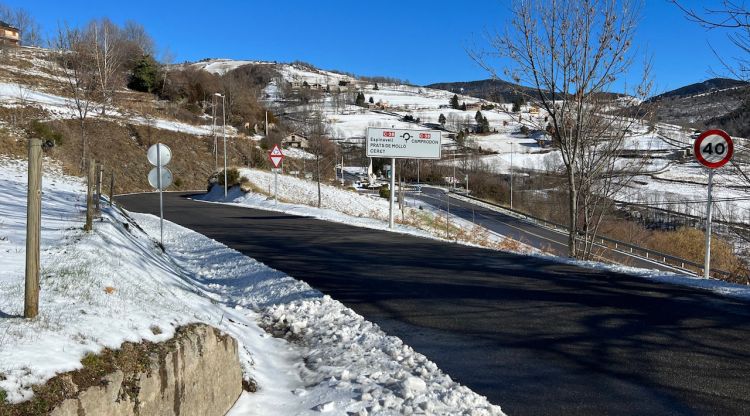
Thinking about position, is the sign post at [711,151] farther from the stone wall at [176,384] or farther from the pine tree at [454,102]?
the pine tree at [454,102]

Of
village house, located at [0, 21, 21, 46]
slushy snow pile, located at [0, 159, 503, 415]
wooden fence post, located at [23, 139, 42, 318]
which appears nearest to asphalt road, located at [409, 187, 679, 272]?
slushy snow pile, located at [0, 159, 503, 415]

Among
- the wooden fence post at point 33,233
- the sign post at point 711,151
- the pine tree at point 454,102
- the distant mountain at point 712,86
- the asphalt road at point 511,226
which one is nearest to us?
the wooden fence post at point 33,233

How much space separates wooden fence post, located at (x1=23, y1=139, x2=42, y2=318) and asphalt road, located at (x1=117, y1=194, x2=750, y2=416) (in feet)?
10.7

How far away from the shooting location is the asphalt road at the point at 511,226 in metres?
32.7

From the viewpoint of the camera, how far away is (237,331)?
5.72 meters

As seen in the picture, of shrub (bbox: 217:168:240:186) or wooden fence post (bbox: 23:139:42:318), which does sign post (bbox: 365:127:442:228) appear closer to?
wooden fence post (bbox: 23:139:42:318)

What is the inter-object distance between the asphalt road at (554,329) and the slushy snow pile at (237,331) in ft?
1.45

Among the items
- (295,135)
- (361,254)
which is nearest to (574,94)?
(361,254)

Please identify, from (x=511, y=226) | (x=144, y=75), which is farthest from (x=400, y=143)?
(x=144, y=75)

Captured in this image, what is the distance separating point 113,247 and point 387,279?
421 cm

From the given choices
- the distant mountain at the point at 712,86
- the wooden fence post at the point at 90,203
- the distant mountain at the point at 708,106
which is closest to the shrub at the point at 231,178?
the wooden fence post at the point at 90,203

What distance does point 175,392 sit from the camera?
11.3ft

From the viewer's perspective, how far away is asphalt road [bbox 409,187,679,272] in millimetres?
32700

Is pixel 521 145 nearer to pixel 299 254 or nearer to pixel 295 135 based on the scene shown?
pixel 295 135
